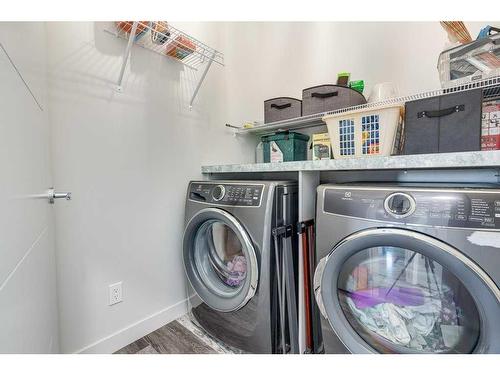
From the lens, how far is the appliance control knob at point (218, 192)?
1317mm

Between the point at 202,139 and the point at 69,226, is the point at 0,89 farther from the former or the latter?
the point at 202,139

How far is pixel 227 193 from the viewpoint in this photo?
4.24 ft

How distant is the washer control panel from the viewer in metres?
1.18

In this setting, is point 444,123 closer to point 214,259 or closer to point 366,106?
point 366,106

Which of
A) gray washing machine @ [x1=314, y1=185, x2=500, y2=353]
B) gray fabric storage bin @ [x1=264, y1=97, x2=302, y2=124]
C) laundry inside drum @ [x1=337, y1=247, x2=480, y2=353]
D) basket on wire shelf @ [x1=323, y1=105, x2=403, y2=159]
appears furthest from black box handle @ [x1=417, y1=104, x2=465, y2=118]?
gray fabric storage bin @ [x1=264, y1=97, x2=302, y2=124]

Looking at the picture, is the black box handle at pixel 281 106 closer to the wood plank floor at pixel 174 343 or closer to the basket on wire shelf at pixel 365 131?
the basket on wire shelf at pixel 365 131

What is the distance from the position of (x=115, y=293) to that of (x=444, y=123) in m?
1.80

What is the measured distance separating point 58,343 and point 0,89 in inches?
46.1

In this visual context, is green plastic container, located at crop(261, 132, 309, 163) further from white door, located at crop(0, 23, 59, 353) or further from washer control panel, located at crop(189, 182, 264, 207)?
white door, located at crop(0, 23, 59, 353)

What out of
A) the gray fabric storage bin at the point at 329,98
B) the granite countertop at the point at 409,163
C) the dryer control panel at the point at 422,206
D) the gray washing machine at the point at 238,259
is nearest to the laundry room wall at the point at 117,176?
the gray washing machine at the point at 238,259

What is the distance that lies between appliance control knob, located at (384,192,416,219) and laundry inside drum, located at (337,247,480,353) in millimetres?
156
